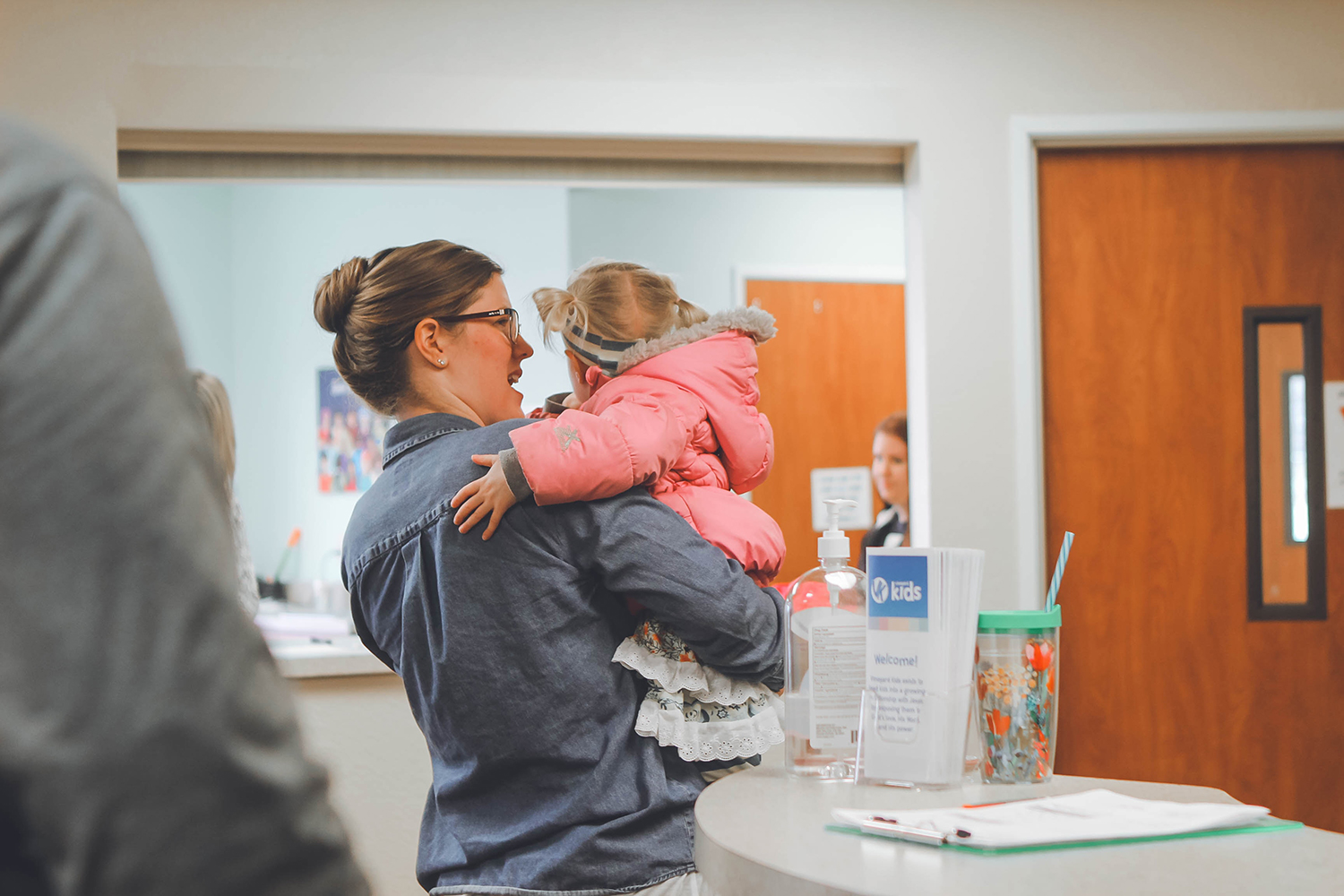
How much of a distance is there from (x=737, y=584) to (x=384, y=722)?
1.58m

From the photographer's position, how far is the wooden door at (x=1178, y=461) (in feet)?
8.21

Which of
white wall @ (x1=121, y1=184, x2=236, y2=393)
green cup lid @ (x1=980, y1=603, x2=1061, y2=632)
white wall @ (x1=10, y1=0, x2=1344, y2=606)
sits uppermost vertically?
white wall @ (x1=10, y1=0, x2=1344, y2=606)

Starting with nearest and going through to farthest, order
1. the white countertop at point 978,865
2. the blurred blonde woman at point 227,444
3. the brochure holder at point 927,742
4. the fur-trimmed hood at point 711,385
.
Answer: the white countertop at point 978,865
the brochure holder at point 927,742
the fur-trimmed hood at point 711,385
the blurred blonde woman at point 227,444

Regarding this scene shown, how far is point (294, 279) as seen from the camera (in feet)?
8.74

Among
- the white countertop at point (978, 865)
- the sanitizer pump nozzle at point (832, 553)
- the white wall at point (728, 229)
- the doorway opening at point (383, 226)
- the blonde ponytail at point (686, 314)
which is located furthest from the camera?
the white wall at point (728, 229)

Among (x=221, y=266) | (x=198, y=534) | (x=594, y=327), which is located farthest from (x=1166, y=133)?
(x=198, y=534)

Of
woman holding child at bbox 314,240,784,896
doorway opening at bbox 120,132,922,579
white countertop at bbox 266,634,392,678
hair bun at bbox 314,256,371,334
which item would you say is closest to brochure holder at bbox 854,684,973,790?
woman holding child at bbox 314,240,784,896

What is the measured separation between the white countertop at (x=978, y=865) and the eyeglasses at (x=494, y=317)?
0.70 metres

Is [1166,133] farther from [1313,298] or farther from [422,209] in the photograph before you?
[422,209]

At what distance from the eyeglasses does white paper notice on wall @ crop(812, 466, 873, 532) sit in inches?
58.9

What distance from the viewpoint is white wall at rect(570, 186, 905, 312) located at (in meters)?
2.56

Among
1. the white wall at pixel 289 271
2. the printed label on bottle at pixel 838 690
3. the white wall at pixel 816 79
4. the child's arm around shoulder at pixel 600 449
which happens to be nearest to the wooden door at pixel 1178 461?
the white wall at pixel 816 79

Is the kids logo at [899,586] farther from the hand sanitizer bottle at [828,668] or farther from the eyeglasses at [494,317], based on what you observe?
the eyeglasses at [494,317]

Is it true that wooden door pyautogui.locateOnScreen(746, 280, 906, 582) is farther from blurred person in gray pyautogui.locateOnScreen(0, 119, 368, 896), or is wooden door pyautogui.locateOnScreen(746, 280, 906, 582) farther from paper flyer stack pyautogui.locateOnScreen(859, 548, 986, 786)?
blurred person in gray pyautogui.locateOnScreen(0, 119, 368, 896)
